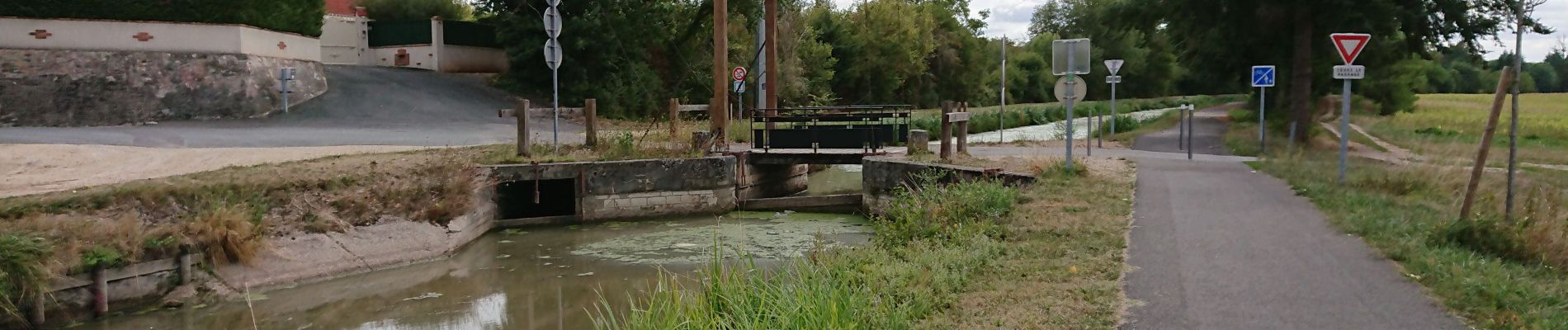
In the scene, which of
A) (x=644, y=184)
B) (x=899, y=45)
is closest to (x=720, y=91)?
(x=644, y=184)

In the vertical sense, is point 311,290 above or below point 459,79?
below

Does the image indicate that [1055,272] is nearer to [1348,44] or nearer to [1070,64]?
[1070,64]

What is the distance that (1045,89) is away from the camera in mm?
98625

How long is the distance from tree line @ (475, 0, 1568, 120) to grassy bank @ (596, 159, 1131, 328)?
15805 millimetres

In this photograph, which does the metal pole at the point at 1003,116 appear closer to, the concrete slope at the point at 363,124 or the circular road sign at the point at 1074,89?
the circular road sign at the point at 1074,89

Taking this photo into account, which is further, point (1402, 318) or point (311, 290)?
point (311, 290)

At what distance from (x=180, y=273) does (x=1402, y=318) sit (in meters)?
10.7

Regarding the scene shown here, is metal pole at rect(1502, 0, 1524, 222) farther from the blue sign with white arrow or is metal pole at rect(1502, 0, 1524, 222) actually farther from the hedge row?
the hedge row

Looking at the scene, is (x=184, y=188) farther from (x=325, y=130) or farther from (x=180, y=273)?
(x=325, y=130)

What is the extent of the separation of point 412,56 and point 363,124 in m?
12.1

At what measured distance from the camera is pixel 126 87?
22.3 m

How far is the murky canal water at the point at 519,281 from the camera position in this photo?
34.8 ft

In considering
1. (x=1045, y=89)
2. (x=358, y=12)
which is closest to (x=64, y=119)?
(x=358, y=12)

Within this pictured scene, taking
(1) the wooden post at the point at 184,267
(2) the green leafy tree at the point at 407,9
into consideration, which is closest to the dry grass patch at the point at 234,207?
(1) the wooden post at the point at 184,267
